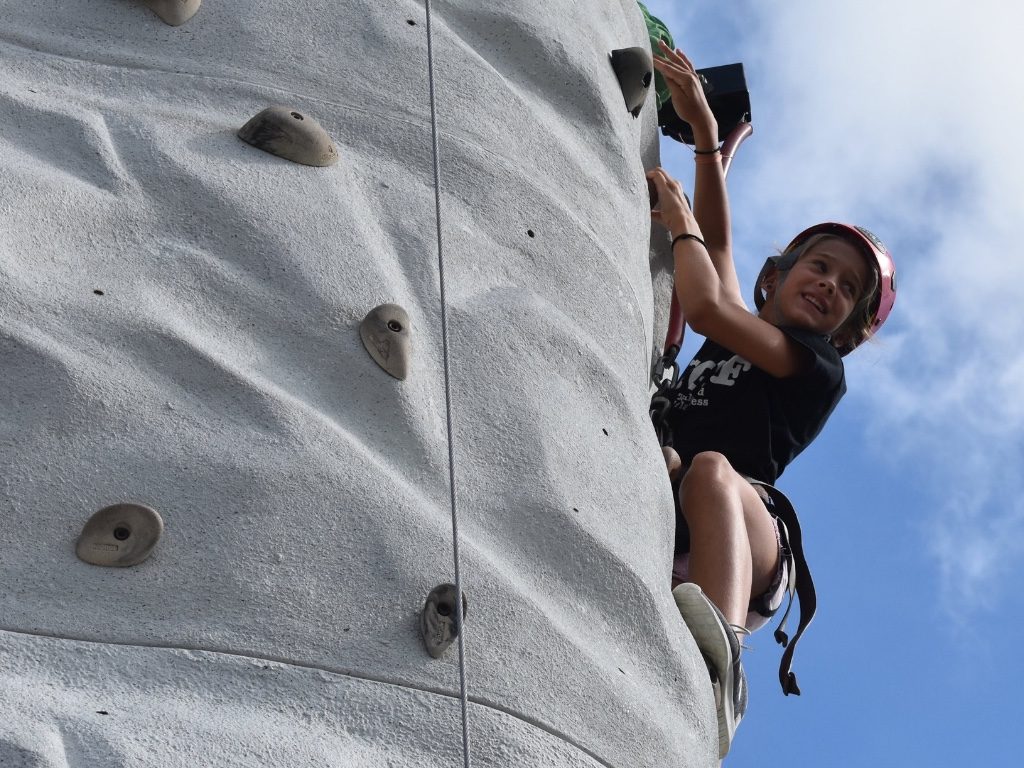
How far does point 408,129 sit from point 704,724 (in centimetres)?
120

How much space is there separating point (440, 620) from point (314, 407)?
0.40 meters

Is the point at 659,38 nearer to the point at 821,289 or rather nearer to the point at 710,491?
the point at 821,289

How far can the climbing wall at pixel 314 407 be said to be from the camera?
7.37ft

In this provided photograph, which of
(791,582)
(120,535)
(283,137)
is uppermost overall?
(283,137)

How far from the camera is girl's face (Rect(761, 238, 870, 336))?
175 inches

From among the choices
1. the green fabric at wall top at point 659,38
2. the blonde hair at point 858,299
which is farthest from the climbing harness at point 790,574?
the green fabric at wall top at point 659,38

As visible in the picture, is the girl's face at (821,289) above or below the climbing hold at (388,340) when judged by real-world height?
below

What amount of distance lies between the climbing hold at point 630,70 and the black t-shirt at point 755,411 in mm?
759

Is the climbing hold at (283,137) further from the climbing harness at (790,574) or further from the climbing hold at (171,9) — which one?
the climbing harness at (790,574)

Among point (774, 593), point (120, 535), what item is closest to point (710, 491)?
point (774, 593)

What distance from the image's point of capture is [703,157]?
4.73 metres

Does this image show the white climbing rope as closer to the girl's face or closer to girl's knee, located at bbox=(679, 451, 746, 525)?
girl's knee, located at bbox=(679, 451, 746, 525)

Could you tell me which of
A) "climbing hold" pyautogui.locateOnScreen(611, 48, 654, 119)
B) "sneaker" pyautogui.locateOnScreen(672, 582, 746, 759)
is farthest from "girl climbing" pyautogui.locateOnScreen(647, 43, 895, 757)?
"climbing hold" pyautogui.locateOnScreen(611, 48, 654, 119)

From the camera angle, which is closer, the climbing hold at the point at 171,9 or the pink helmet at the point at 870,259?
the climbing hold at the point at 171,9
